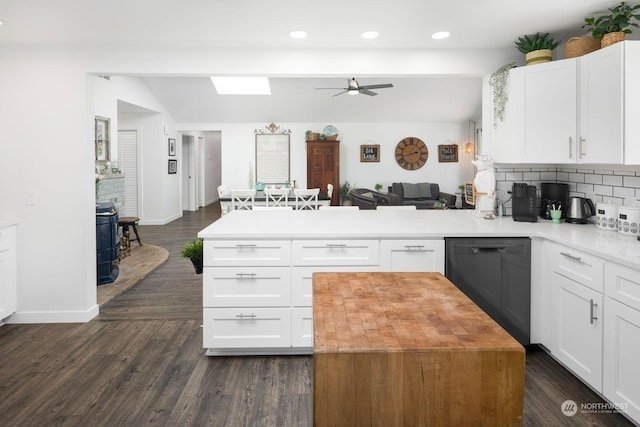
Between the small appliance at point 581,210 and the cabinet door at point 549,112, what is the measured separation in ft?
1.24

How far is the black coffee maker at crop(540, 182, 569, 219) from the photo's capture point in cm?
351

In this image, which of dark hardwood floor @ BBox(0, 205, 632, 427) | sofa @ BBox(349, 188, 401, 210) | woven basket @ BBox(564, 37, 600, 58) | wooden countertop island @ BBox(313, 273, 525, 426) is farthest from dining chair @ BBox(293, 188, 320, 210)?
wooden countertop island @ BBox(313, 273, 525, 426)

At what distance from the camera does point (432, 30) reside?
3.24 m

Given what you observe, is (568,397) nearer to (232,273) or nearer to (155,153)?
(232,273)

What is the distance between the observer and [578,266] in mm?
2557

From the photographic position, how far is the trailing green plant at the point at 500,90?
11.3 feet

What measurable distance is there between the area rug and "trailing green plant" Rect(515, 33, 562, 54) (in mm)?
4142

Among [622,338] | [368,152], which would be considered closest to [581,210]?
[622,338]

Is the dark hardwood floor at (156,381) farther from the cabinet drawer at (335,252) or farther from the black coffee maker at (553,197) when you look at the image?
the black coffee maker at (553,197)

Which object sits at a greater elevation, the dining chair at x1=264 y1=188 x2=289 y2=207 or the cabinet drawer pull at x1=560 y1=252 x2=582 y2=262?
the dining chair at x1=264 y1=188 x2=289 y2=207

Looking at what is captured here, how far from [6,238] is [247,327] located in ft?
6.91

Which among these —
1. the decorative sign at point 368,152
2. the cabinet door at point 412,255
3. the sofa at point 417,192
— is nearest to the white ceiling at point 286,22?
the cabinet door at point 412,255

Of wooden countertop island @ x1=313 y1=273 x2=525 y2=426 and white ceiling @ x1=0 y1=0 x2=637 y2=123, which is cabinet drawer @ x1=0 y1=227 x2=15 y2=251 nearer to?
white ceiling @ x1=0 y1=0 x2=637 y2=123

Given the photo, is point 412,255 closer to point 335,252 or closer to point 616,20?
point 335,252
